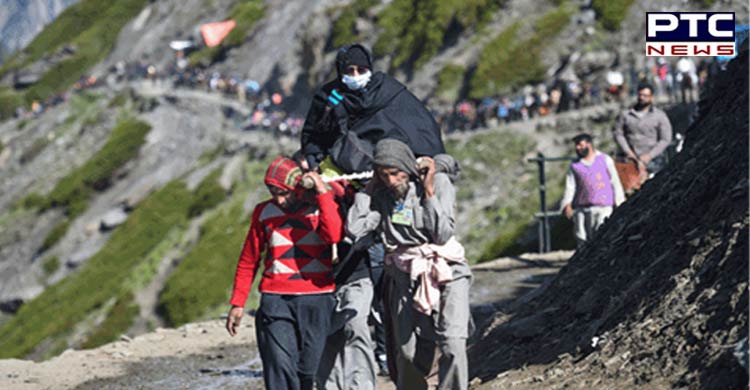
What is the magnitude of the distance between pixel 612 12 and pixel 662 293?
37093 millimetres

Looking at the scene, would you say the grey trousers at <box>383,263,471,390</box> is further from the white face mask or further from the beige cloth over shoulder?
the white face mask

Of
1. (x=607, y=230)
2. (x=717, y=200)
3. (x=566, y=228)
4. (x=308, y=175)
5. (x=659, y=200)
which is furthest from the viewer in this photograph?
(x=566, y=228)

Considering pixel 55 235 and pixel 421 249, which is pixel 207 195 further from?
pixel 421 249

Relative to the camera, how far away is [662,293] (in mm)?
7488

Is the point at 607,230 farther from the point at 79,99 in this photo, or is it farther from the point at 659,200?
the point at 79,99

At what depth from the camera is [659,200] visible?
378 inches

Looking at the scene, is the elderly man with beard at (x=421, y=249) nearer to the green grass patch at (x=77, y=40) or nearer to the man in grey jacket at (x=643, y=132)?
the man in grey jacket at (x=643, y=132)

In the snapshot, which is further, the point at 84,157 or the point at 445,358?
the point at 84,157

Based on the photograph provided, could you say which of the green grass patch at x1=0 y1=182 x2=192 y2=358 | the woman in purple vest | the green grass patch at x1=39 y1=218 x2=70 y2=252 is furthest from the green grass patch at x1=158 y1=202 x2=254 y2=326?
the woman in purple vest

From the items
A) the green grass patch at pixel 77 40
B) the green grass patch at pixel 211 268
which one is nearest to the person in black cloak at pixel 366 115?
the green grass patch at pixel 211 268

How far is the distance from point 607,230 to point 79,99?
7661 centimetres

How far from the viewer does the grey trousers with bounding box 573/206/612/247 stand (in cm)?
1221

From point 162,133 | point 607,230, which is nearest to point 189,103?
point 162,133

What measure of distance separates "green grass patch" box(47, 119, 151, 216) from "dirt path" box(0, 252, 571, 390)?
175 feet
